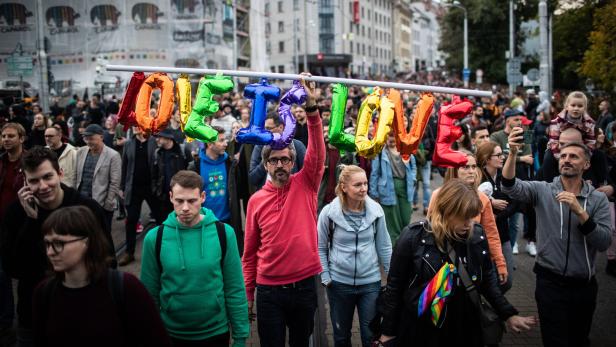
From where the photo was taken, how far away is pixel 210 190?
688 cm

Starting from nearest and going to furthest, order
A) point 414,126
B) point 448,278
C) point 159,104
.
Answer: point 448,278, point 414,126, point 159,104

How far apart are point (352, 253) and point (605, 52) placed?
37.9 feet

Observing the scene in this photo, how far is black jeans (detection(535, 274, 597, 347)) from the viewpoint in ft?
13.0

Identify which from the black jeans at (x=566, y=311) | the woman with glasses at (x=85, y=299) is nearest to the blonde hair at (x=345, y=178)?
the black jeans at (x=566, y=311)

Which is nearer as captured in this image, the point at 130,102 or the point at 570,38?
the point at 130,102

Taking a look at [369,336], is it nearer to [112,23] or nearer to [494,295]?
[494,295]

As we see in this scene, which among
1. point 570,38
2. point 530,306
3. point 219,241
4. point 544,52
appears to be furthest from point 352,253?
point 570,38

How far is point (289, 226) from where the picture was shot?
3.99m

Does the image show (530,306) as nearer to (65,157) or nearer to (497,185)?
(497,185)

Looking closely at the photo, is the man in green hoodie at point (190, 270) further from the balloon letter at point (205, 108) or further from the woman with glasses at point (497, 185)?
the woman with glasses at point (497, 185)

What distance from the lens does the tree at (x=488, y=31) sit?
47.7m

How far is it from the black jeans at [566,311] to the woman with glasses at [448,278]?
2.68 ft

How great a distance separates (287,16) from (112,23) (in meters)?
43.6

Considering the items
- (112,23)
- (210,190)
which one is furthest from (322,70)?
(210,190)
